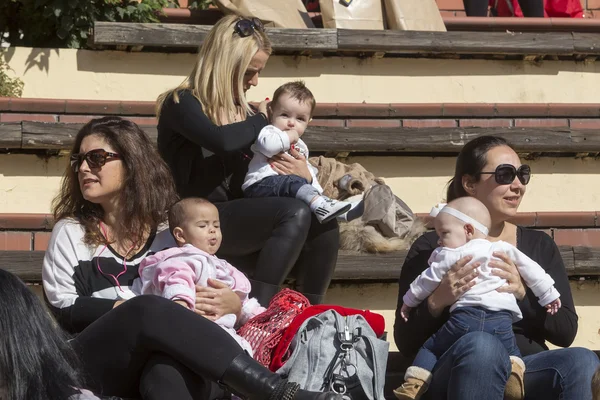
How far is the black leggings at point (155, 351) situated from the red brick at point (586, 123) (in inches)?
145

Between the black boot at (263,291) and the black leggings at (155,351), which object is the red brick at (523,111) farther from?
the black leggings at (155,351)

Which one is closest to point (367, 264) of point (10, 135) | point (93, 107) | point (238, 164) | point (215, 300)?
point (238, 164)

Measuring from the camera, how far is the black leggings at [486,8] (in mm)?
8227

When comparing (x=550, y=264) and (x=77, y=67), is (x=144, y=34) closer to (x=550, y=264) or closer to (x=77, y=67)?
(x=77, y=67)

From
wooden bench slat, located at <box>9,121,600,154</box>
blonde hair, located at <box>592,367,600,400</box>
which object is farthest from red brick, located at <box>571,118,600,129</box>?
blonde hair, located at <box>592,367,600,400</box>

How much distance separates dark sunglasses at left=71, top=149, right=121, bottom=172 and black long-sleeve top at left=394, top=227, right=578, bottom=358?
3.56ft

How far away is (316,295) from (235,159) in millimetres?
629

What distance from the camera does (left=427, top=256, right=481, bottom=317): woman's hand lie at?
4125mm

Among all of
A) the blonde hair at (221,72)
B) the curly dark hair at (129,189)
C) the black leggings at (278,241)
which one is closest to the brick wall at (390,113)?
the blonde hair at (221,72)

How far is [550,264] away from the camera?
4.43 metres

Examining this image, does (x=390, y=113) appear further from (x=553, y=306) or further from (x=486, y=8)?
(x=553, y=306)

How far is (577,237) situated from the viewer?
602 centimetres

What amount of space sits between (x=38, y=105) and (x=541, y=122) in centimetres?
266

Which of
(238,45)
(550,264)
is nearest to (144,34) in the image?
(238,45)
